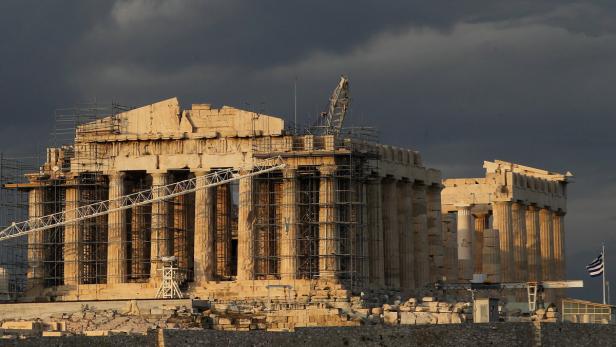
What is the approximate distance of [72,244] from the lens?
5969 inches

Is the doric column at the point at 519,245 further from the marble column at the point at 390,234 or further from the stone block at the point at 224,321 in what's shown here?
the stone block at the point at 224,321

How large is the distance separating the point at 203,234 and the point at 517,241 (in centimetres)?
3491

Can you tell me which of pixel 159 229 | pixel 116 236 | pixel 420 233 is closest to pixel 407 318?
pixel 159 229

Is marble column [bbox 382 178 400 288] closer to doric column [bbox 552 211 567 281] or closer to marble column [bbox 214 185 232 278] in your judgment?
marble column [bbox 214 185 232 278]

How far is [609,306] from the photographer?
141 meters

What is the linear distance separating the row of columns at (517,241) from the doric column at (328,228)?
25531 mm

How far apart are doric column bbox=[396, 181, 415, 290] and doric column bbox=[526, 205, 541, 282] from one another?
20.3 metres

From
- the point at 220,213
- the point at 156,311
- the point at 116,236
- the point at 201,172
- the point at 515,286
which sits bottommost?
the point at 156,311

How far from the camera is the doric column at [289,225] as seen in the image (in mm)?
145375

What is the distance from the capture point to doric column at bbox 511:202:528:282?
173 meters

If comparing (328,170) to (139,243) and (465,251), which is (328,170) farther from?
(465,251)

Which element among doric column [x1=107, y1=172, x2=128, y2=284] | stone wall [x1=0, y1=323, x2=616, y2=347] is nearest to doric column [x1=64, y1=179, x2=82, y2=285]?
doric column [x1=107, y1=172, x2=128, y2=284]

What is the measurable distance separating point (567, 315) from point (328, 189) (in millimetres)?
17925

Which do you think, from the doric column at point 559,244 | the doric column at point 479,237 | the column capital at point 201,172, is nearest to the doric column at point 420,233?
the doric column at point 479,237
